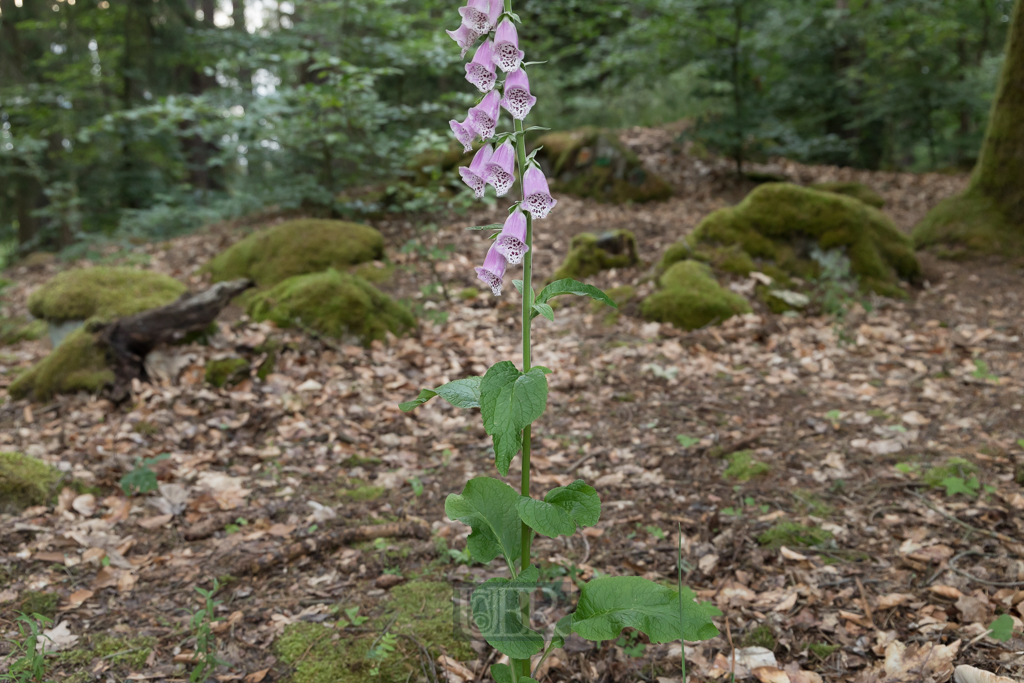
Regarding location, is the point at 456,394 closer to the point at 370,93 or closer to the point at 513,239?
the point at 513,239

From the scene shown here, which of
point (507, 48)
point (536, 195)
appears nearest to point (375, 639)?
point (536, 195)

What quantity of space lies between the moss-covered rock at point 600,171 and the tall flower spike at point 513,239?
825cm

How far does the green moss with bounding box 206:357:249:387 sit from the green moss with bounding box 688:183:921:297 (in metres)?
4.60

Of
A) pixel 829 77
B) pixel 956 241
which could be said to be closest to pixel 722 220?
pixel 956 241

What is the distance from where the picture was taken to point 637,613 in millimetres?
1768

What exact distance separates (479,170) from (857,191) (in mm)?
8955

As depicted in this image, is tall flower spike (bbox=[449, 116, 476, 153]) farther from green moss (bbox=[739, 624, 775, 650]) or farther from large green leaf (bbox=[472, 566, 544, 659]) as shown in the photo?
green moss (bbox=[739, 624, 775, 650])

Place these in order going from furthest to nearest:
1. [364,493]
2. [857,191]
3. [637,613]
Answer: [857,191], [364,493], [637,613]

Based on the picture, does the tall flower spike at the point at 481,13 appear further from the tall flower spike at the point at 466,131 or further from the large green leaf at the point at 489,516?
the large green leaf at the point at 489,516

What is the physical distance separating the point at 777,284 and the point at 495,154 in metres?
5.25

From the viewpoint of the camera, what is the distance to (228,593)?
270 centimetres

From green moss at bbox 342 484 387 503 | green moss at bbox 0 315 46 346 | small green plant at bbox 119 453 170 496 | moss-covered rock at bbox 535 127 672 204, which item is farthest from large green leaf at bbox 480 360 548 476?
moss-covered rock at bbox 535 127 672 204

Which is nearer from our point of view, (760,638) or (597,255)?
(760,638)

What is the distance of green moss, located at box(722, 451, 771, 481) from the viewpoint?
3518 mm
